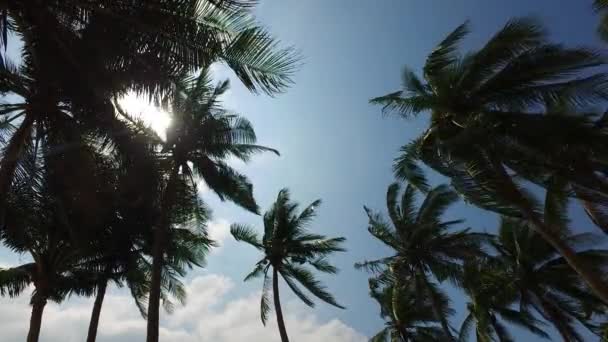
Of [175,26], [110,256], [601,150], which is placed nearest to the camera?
[175,26]


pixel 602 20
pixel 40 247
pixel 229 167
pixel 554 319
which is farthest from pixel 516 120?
pixel 40 247

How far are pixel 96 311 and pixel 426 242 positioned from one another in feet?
50.6

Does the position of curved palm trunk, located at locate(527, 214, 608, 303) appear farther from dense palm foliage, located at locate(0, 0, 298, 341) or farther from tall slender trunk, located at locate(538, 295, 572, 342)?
tall slender trunk, located at locate(538, 295, 572, 342)

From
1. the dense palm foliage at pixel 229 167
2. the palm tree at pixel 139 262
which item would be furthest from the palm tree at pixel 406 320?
the palm tree at pixel 139 262

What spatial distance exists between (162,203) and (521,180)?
11.4 metres

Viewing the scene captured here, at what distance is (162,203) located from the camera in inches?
500

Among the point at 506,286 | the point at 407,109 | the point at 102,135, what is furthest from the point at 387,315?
the point at 102,135

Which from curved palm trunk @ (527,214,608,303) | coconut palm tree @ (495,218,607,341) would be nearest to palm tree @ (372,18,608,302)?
curved palm trunk @ (527,214,608,303)

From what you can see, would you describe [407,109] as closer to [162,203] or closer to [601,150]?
[601,150]

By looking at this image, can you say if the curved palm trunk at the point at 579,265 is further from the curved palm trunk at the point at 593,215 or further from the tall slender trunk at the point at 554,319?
the tall slender trunk at the point at 554,319

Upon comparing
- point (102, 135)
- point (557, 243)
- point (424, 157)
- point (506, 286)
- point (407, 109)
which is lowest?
point (557, 243)

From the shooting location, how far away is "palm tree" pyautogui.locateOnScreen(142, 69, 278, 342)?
42.5 ft

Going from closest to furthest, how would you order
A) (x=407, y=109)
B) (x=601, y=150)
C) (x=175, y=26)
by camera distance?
1. (x=175, y=26)
2. (x=601, y=150)
3. (x=407, y=109)

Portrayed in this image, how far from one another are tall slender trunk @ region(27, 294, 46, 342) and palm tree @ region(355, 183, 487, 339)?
47.3ft
